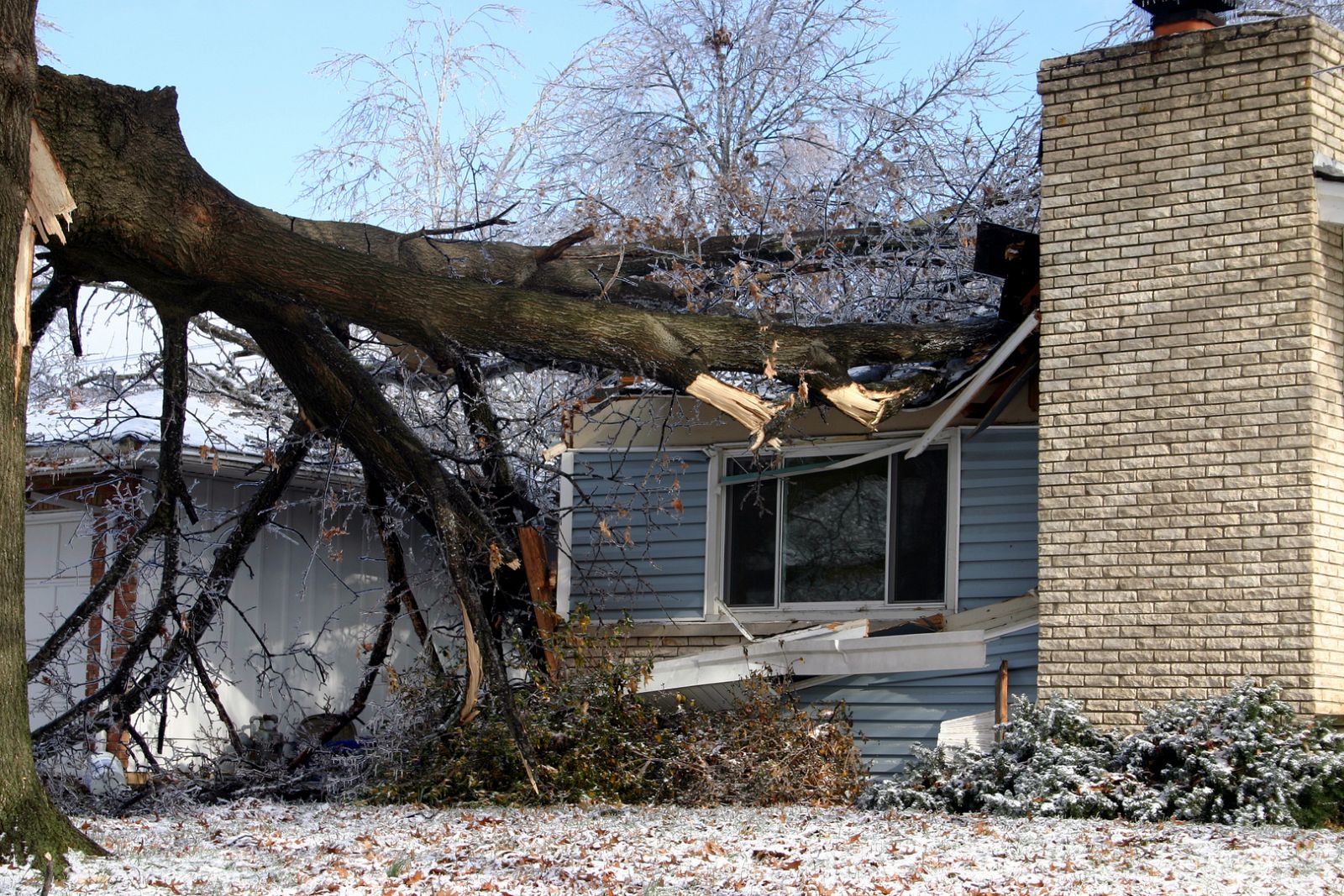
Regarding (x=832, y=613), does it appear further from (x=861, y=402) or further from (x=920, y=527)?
(x=861, y=402)

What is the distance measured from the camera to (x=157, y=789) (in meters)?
9.80

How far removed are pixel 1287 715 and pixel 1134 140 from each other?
12.1 feet

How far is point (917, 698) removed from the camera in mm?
9797

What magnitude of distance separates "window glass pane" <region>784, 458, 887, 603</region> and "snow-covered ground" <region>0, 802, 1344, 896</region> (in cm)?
277

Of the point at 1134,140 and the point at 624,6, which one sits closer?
the point at 1134,140

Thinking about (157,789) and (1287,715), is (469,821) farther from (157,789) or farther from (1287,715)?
(1287,715)

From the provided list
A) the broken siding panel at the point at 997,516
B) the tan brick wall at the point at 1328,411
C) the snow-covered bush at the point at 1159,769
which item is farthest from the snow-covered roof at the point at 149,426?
the tan brick wall at the point at 1328,411

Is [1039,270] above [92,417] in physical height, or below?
above

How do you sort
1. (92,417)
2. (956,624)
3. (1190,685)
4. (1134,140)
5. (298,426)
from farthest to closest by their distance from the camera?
(92,417) < (298,426) < (956,624) < (1134,140) < (1190,685)

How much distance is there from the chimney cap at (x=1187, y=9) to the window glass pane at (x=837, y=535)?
3685 millimetres

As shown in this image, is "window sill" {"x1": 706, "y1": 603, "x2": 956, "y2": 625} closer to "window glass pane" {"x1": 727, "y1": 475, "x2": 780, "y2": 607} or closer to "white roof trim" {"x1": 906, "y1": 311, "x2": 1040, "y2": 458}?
"window glass pane" {"x1": 727, "y1": 475, "x2": 780, "y2": 607}

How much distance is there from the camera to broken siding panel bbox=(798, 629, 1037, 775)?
9484mm

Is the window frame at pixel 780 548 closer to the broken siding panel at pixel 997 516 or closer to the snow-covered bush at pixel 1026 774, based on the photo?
the broken siding panel at pixel 997 516

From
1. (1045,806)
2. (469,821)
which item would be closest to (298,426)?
(469,821)
